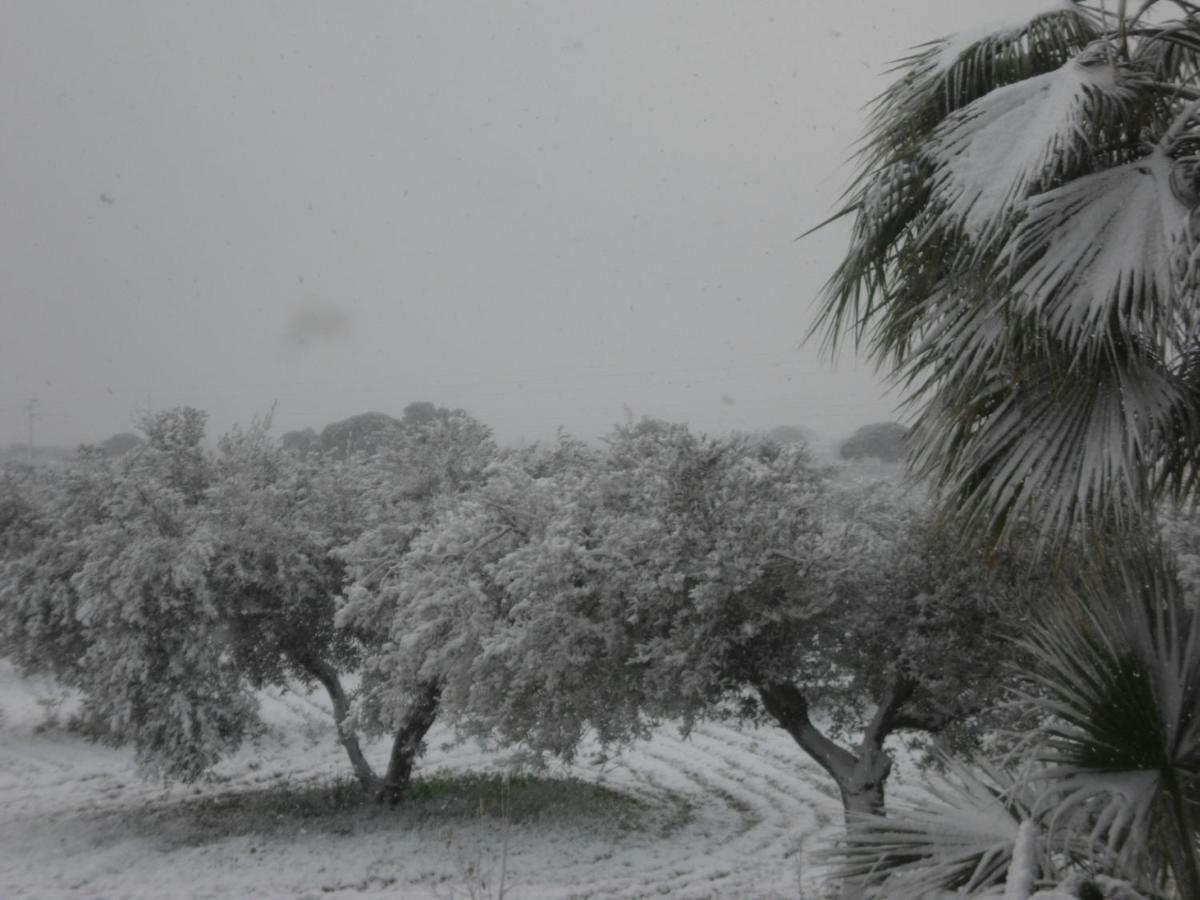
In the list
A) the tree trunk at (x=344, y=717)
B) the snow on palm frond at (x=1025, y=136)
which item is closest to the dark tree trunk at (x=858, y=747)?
the snow on palm frond at (x=1025, y=136)

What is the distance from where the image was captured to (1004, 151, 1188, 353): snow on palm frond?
4.17m

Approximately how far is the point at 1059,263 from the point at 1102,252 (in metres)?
0.19

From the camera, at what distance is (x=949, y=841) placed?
3.54 meters

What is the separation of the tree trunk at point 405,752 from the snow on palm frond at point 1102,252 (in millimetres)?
12297

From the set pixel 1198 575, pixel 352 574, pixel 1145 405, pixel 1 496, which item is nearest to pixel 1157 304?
pixel 1145 405

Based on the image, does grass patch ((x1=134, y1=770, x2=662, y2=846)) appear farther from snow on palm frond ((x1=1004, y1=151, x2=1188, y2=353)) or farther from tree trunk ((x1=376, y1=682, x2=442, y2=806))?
snow on palm frond ((x1=1004, y1=151, x2=1188, y2=353))

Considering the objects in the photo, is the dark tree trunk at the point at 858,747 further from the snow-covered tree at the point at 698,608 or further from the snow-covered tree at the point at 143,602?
the snow-covered tree at the point at 143,602

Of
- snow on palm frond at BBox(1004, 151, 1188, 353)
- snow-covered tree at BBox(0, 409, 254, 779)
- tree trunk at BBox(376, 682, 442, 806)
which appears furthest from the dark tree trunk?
snow-covered tree at BBox(0, 409, 254, 779)

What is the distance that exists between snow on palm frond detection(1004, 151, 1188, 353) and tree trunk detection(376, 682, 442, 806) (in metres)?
12.3

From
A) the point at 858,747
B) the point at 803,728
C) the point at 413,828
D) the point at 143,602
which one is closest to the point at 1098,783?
the point at 803,728

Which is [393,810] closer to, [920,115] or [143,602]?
[143,602]

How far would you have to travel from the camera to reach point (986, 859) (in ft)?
10.3

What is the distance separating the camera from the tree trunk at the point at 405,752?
604 inches

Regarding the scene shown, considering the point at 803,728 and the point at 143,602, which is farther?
the point at 143,602
